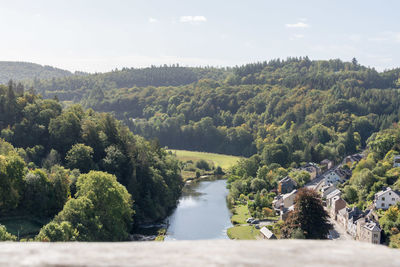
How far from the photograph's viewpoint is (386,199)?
64.8 m

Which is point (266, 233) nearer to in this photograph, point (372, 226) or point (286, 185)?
point (372, 226)

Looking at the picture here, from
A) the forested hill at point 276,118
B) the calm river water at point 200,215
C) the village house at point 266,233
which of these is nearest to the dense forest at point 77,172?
the calm river water at point 200,215

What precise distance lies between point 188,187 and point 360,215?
143 ft

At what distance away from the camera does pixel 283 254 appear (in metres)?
5.52

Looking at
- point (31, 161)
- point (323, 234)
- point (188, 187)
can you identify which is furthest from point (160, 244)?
point (188, 187)

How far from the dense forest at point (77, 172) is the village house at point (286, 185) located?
60.4 feet

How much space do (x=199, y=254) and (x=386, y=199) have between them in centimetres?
6498

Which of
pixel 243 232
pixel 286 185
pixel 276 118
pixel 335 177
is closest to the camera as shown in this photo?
pixel 243 232

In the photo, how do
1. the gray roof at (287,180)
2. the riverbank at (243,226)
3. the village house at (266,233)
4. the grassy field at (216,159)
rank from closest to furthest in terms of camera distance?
the village house at (266,233), the riverbank at (243,226), the gray roof at (287,180), the grassy field at (216,159)

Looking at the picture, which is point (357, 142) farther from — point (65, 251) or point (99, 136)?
point (65, 251)

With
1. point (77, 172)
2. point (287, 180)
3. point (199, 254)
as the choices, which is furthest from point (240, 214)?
point (199, 254)

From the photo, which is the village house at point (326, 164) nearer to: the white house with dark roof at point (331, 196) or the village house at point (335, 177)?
the village house at point (335, 177)

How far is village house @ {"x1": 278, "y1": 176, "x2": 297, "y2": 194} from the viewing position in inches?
3287

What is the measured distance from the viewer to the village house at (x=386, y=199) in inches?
2532
